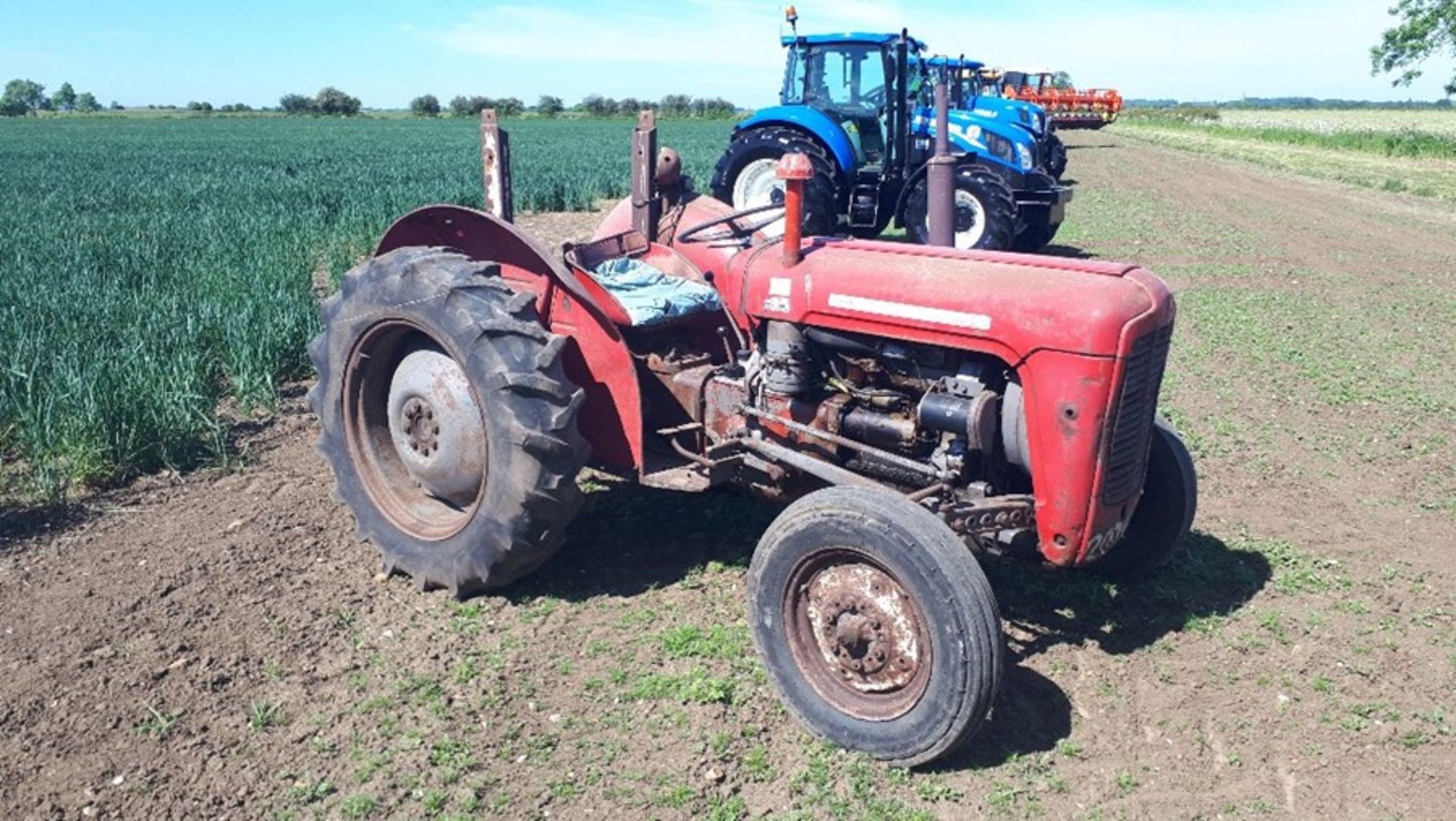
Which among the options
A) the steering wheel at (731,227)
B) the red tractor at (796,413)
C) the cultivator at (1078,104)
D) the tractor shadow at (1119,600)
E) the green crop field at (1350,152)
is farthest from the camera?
the cultivator at (1078,104)

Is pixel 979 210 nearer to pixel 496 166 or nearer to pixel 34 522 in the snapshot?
pixel 496 166

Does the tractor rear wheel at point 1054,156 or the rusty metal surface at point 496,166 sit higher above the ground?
the rusty metal surface at point 496,166

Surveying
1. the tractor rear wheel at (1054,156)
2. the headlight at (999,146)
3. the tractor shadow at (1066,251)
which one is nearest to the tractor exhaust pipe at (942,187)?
the headlight at (999,146)

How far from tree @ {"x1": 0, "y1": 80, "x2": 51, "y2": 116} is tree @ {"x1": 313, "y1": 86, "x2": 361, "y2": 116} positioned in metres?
21.1

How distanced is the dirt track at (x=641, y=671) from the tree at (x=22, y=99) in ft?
303

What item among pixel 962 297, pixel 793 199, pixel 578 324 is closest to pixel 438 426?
pixel 578 324

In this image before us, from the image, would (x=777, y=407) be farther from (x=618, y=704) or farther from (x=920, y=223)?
(x=920, y=223)

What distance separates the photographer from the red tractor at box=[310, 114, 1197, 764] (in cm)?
315

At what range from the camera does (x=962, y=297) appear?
3.39 metres

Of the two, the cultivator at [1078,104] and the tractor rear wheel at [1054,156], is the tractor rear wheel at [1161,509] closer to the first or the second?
the tractor rear wheel at [1054,156]

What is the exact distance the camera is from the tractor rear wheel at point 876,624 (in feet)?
9.60

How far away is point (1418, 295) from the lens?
10539 millimetres

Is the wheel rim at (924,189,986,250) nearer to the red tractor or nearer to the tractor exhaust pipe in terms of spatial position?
the red tractor

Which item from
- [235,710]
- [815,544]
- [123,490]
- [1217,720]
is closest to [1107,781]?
[1217,720]
